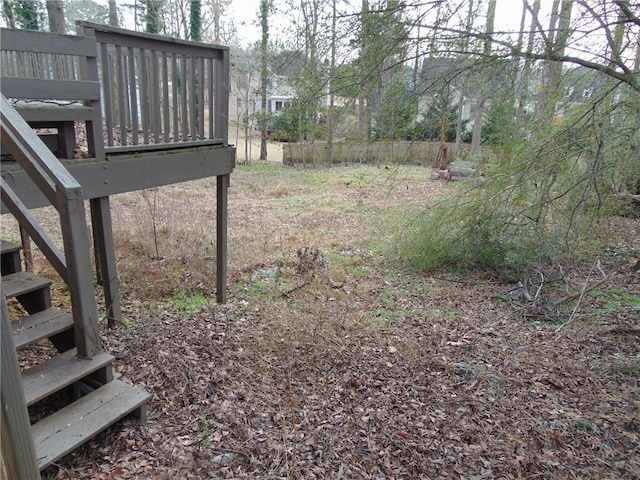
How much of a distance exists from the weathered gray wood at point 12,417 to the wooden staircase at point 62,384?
759mm

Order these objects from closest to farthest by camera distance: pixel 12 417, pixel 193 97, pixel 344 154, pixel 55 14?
pixel 12 417, pixel 193 97, pixel 55 14, pixel 344 154

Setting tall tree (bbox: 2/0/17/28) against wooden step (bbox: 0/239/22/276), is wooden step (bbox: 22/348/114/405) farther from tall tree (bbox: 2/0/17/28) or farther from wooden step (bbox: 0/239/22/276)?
tall tree (bbox: 2/0/17/28)

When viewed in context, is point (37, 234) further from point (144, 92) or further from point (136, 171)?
point (144, 92)

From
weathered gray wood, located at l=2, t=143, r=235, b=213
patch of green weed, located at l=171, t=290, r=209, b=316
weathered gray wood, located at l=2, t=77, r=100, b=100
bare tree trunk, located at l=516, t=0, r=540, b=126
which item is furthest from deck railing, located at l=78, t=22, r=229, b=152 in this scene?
bare tree trunk, located at l=516, t=0, r=540, b=126

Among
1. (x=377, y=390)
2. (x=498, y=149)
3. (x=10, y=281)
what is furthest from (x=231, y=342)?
(x=498, y=149)

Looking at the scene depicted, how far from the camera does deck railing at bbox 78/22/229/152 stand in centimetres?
332

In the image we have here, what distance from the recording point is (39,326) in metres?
2.44

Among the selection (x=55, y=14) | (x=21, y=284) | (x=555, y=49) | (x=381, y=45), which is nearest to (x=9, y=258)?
(x=21, y=284)

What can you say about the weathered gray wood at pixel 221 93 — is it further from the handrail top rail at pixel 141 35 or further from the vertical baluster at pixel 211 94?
the handrail top rail at pixel 141 35

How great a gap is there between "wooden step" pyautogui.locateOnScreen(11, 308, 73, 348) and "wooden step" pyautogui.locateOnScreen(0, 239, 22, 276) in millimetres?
500

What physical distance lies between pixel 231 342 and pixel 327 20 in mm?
3164

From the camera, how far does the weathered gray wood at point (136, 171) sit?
2.92 metres

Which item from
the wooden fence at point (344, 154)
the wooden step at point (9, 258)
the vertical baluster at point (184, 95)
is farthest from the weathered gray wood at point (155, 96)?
the wooden fence at point (344, 154)

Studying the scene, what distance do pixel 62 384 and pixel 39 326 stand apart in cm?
44
